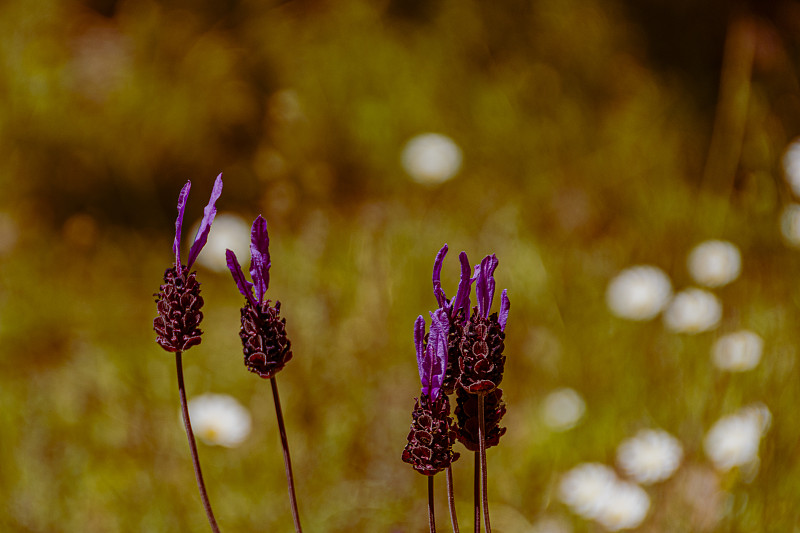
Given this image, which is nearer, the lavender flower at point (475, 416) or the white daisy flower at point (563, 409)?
the lavender flower at point (475, 416)

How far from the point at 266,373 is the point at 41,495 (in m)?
0.67

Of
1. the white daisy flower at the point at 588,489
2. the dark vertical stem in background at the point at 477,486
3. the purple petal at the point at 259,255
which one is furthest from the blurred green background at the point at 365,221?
the purple petal at the point at 259,255

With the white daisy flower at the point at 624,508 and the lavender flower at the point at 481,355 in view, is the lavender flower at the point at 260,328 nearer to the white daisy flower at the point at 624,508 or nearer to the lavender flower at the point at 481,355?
the lavender flower at the point at 481,355

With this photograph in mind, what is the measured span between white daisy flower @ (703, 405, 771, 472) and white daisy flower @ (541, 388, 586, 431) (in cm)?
20

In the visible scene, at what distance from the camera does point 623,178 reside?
1432 mm

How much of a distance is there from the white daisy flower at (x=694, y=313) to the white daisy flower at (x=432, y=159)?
0.45 meters

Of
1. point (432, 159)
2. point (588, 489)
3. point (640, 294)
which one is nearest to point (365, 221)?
point (432, 159)

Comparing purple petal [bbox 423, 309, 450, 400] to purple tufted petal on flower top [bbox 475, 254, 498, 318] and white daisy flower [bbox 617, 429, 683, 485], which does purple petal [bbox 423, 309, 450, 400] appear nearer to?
purple tufted petal on flower top [bbox 475, 254, 498, 318]

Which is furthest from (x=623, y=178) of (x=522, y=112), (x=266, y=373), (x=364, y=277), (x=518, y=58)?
(x=266, y=373)

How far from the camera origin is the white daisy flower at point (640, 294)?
3.46ft

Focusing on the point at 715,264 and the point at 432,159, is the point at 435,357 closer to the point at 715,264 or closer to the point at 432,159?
the point at 715,264

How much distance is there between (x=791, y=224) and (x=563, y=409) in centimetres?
36

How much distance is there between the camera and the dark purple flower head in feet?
1.03

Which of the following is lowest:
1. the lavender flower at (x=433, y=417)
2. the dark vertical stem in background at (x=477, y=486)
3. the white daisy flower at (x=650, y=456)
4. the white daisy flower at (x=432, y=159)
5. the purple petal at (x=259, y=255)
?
the dark vertical stem in background at (x=477, y=486)
